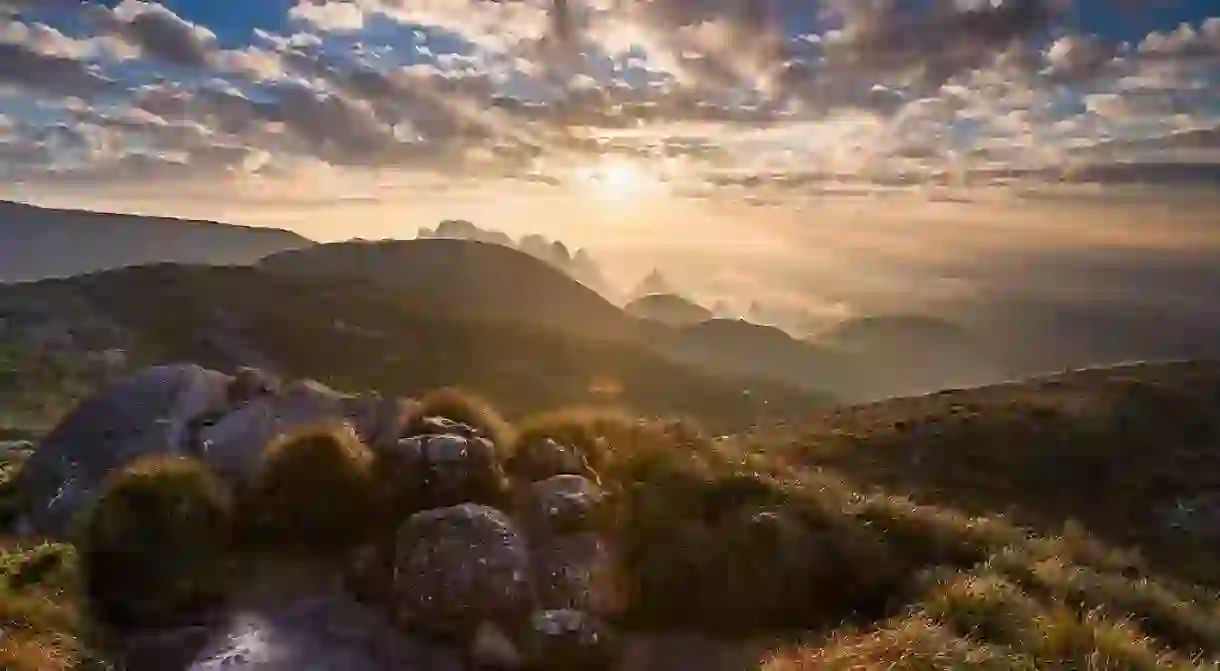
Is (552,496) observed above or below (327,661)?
above

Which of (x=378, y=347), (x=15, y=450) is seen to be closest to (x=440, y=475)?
(x=15, y=450)

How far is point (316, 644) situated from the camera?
1120 cm

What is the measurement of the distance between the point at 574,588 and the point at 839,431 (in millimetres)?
29155

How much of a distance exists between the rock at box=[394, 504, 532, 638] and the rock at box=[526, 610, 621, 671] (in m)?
0.47

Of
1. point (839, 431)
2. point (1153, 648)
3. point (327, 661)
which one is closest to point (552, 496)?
point (327, 661)

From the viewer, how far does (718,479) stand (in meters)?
15.8

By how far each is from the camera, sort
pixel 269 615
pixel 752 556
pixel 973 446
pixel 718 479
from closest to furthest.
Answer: pixel 269 615, pixel 752 556, pixel 718 479, pixel 973 446

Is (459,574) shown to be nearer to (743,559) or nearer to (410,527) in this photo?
(410,527)

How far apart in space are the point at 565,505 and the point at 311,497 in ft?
14.0

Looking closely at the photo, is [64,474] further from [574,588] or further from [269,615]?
[574,588]

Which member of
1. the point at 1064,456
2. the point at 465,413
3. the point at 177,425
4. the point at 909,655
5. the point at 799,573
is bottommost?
the point at 1064,456

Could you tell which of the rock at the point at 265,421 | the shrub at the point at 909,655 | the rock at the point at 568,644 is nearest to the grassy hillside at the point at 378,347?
the rock at the point at 265,421

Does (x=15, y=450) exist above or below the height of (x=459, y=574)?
below

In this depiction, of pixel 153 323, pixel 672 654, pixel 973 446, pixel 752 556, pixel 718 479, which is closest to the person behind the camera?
pixel 672 654
